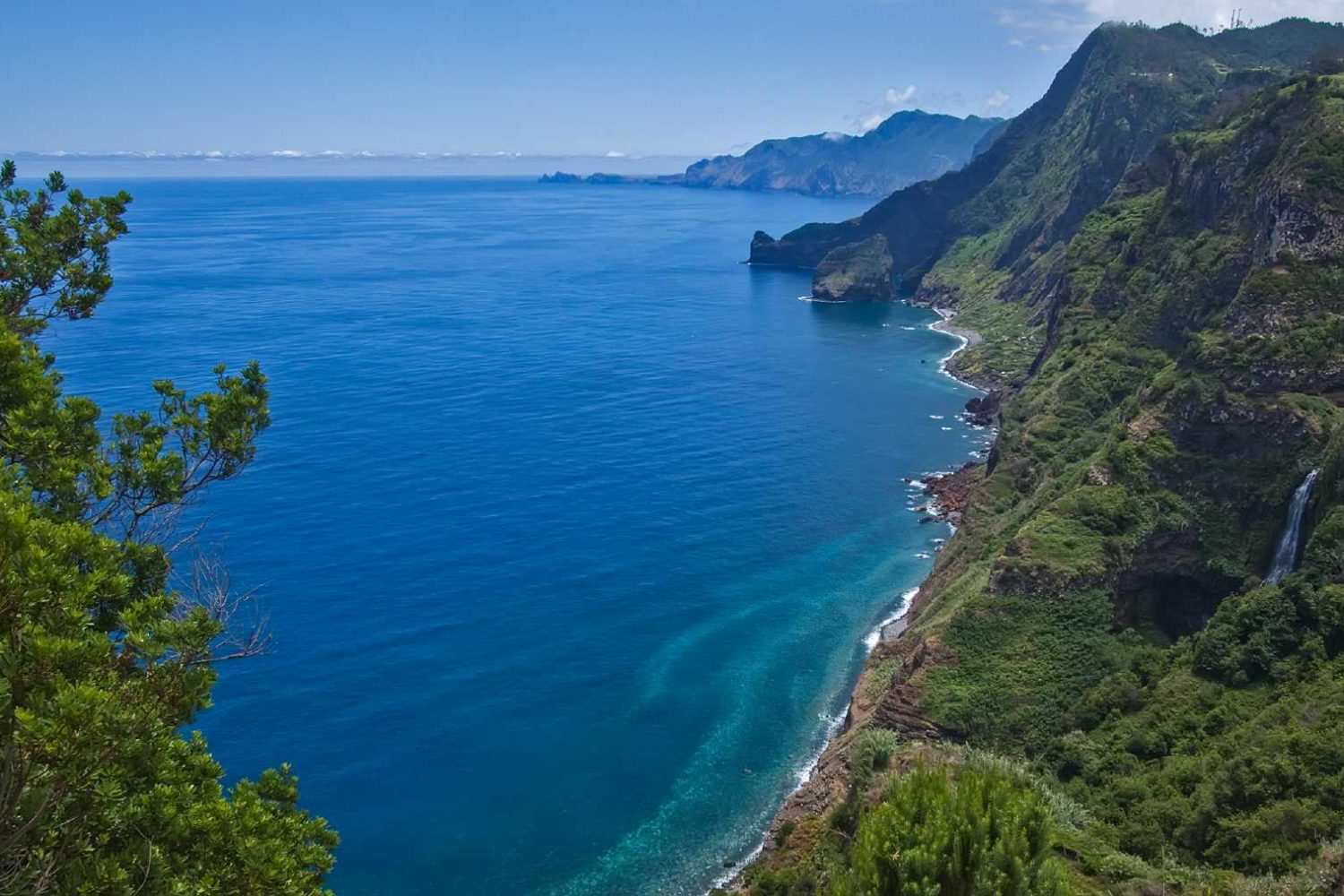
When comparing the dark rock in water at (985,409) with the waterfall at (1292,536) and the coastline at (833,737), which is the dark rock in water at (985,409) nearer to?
the coastline at (833,737)

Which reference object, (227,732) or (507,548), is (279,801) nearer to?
(227,732)

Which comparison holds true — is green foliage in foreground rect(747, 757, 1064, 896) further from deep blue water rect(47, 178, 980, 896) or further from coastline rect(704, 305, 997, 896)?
deep blue water rect(47, 178, 980, 896)

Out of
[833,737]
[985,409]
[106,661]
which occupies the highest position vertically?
[106,661]

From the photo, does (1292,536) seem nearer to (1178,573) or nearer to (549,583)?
Answer: (1178,573)

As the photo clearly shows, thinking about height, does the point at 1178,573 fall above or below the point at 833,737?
above

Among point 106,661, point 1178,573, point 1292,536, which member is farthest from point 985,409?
point 106,661

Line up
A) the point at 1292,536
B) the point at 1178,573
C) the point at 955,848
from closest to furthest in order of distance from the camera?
the point at 955,848 → the point at 1292,536 → the point at 1178,573
